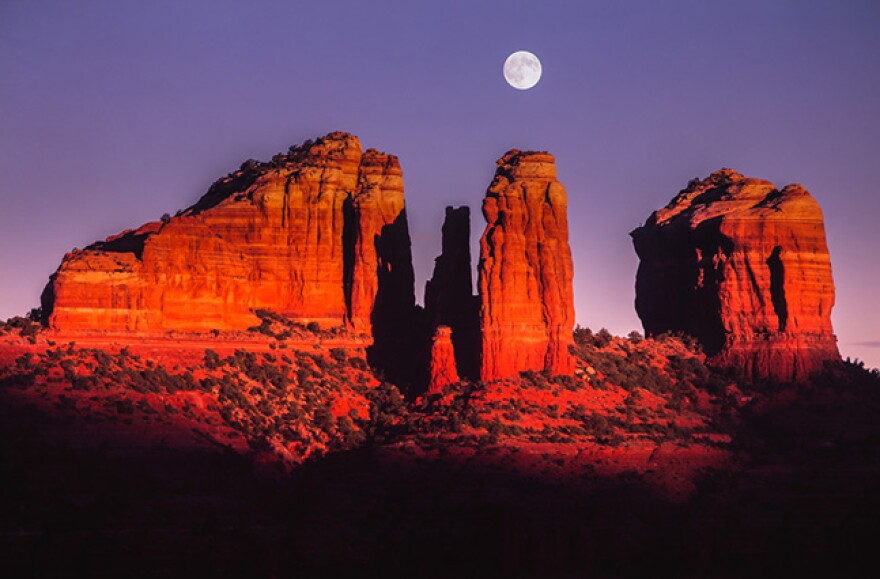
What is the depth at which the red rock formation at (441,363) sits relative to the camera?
357ft

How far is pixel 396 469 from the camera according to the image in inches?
3792

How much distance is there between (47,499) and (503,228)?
37.8m

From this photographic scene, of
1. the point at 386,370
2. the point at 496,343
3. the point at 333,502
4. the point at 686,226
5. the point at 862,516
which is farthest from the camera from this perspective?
the point at 686,226

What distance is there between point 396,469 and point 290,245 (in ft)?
91.8

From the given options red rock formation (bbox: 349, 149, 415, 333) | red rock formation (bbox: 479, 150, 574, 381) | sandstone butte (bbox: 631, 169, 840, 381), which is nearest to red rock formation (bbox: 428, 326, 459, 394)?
red rock formation (bbox: 479, 150, 574, 381)

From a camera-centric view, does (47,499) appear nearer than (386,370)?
Yes

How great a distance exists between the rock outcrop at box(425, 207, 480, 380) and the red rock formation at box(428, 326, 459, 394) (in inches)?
33.9

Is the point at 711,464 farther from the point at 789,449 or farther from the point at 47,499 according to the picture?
the point at 47,499

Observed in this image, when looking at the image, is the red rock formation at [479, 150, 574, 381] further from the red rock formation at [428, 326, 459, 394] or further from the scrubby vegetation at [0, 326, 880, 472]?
the red rock formation at [428, 326, 459, 394]

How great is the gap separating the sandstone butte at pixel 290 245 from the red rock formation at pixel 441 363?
10197 millimetres

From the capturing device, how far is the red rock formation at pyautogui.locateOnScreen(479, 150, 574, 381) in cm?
10856

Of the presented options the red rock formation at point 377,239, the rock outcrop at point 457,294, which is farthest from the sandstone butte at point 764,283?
the red rock formation at point 377,239

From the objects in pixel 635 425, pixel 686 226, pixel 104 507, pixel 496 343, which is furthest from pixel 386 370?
pixel 104 507

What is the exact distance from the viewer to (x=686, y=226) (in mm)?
126812
